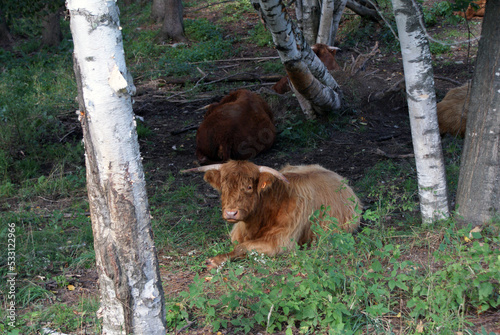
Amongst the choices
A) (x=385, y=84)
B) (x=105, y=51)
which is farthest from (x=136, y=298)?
(x=385, y=84)

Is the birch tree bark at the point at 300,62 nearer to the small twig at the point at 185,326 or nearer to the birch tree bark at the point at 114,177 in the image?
the birch tree bark at the point at 114,177

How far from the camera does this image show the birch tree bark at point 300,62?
19.9 ft

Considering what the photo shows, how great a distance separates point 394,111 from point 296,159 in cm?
281

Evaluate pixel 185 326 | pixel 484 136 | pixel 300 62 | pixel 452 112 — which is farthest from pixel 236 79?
pixel 185 326

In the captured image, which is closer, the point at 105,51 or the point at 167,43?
the point at 105,51

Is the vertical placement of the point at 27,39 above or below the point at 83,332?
above

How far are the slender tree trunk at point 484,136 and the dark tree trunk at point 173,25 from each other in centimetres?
1213

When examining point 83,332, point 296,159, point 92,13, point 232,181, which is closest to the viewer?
point 92,13

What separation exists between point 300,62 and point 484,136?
310 centimetres

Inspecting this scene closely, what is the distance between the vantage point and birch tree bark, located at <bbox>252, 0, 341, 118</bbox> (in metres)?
6.05

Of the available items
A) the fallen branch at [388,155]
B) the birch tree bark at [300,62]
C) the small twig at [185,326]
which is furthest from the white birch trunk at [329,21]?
the small twig at [185,326]

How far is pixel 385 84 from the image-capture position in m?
10.3

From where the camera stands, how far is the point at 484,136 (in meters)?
4.38

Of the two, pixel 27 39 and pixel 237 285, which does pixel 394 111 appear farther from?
pixel 27 39
